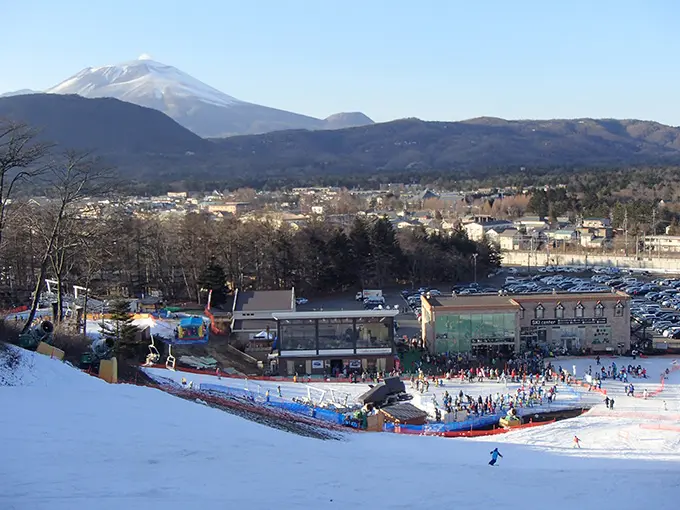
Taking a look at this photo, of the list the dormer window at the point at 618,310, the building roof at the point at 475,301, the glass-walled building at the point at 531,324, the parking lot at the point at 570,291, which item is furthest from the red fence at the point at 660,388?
the building roof at the point at 475,301

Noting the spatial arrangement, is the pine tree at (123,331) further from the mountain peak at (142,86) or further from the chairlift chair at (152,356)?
the mountain peak at (142,86)

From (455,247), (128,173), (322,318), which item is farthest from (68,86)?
(322,318)

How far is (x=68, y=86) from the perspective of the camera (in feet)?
543

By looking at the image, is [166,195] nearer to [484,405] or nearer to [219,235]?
[219,235]

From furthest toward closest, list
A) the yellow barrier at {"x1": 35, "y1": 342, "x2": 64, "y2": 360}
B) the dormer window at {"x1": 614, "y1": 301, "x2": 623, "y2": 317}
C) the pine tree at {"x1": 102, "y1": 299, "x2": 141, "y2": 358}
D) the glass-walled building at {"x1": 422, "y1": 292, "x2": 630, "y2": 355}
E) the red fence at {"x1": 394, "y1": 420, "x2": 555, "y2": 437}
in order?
1. the dormer window at {"x1": 614, "y1": 301, "x2": 623, "y2": 317}
2. the glass-walled building at {"x1": 422, "y1": 292, "x2": 630, "y2": 355}
3. the pine tree at {"x1": 102, "y1": 299, "x2": 141, "y2": 358}
4. the red fence at {"x1": 394, "y1": 420, "x2": 555, "y2": 437}
5. the yellow barrier at {"x1": 35, "y1": 342, "x2": 64, "y2": 360}

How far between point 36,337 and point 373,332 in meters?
7.39

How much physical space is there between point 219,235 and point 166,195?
133 feet

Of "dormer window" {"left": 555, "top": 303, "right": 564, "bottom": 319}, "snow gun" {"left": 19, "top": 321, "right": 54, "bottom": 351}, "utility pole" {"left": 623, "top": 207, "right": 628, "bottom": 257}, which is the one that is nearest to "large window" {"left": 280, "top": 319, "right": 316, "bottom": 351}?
"snow gun" {"left": 19, "top": 321, "right": 54, "bottom": 351}

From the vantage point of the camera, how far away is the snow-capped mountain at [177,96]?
161m

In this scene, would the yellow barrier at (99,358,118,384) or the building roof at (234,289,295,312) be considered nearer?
the yellow barrier at (99,358,118,384)

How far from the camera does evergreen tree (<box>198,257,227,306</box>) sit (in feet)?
67.9

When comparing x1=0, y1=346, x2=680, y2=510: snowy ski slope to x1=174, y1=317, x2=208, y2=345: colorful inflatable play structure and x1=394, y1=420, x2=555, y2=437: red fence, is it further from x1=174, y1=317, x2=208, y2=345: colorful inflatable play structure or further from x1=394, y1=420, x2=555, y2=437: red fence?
x1=174, y1=317, x2=208, y2=345: colorful inflatable play structure

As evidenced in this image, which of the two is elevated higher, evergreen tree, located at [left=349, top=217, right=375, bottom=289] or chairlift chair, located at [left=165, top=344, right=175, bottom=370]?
evergreen tree, located at [left=349, top=217, right=375, bottom=289]

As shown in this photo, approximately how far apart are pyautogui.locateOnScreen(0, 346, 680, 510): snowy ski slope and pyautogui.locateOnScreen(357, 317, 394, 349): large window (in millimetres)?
6253
